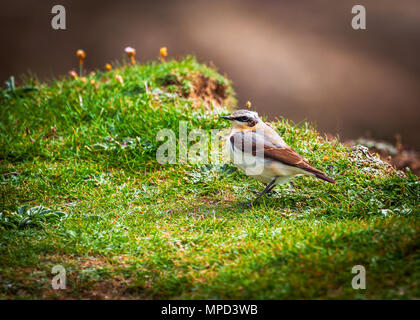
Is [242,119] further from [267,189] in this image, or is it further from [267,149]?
[267,189]

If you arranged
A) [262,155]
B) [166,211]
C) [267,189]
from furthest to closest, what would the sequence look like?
[267,189]
[166,211]
[262,155]

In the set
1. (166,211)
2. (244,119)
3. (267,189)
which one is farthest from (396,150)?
(166,211)

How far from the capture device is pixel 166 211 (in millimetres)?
5902

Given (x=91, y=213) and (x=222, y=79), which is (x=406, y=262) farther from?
(x=222, y=79)

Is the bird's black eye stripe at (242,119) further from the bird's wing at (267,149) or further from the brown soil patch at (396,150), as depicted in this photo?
the brown soil patch at (396,150)

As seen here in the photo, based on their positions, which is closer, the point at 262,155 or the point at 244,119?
the point at 262,155

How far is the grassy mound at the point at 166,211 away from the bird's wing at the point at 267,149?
0.65 meters

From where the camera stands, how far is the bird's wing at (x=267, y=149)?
5.62 meters

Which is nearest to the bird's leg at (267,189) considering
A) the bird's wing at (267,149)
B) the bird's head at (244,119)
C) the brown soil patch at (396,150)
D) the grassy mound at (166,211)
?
the grassy mound at (166,211)

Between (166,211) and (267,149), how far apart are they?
1648 mm

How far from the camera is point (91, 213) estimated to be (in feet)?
19.2

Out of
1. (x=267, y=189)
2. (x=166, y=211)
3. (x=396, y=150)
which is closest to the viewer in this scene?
(x=166, y=211)

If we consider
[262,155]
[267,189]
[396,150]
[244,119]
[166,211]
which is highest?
[396,150]
